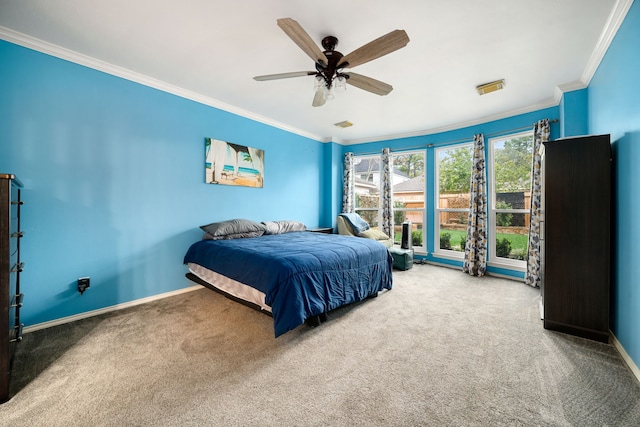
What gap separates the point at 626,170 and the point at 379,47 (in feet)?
7.00

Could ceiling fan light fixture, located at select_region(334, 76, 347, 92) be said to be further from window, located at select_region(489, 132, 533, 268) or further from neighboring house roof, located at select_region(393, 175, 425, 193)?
neighboring house roof, located at select_region(393, 175, 425, 193)

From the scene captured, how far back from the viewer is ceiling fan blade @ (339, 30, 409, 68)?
176cm

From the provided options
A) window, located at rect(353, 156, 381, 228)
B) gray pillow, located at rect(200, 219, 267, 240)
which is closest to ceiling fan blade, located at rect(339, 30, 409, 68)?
gray pillow, located at rect(200, 219, 267, 240)

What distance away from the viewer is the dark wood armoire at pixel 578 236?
6.97 ft

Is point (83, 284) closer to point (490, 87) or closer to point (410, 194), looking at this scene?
point (490, 87)

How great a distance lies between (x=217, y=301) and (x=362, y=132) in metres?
4.13

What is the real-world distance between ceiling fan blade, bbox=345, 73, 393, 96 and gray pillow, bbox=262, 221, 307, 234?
242cm

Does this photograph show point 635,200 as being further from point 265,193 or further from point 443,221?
point 265,193

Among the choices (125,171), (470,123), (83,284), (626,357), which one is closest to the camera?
(626,357)

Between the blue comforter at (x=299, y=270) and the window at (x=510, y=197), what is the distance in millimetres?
2358

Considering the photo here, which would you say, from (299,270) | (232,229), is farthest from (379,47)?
(232,229)

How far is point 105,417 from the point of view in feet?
4.41

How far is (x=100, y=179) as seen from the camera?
270 cm

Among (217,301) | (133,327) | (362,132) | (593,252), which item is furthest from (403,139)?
(133,327)
